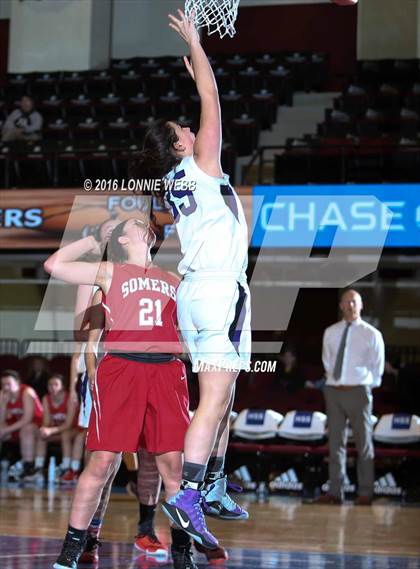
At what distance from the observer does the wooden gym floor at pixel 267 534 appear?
5316 mm

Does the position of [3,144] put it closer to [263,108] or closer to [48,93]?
[48,93]

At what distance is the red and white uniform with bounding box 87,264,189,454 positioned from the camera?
462 centimetres

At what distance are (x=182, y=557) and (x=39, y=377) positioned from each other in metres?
7.62

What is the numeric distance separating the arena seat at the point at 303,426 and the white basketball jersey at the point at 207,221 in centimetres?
566

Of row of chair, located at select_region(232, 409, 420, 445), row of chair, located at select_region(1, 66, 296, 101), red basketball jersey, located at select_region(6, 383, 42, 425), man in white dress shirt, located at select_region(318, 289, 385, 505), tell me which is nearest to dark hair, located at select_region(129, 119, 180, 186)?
man in white dress shirt, located at select_region(318, 289, 385, 505)

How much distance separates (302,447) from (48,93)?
811 centimetres

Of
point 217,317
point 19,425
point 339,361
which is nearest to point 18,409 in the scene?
point 19,425

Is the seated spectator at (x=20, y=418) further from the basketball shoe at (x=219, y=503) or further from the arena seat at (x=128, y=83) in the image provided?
the basketball shoe at (x=219, y=503)

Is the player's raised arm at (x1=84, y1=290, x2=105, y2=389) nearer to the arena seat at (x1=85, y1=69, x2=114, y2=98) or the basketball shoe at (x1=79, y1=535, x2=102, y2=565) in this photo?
the basketball shoe at (x1=79, y1=535, x2=102, y2=565)

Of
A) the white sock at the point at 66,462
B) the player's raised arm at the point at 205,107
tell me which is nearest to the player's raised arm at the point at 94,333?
the player's raised arm at the point at 205,107

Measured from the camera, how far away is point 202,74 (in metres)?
4.30

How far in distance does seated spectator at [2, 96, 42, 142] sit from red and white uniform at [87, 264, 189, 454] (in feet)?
32.3

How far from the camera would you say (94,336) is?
5445mm

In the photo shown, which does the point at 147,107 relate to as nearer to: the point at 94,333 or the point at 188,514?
the point at 94,333
